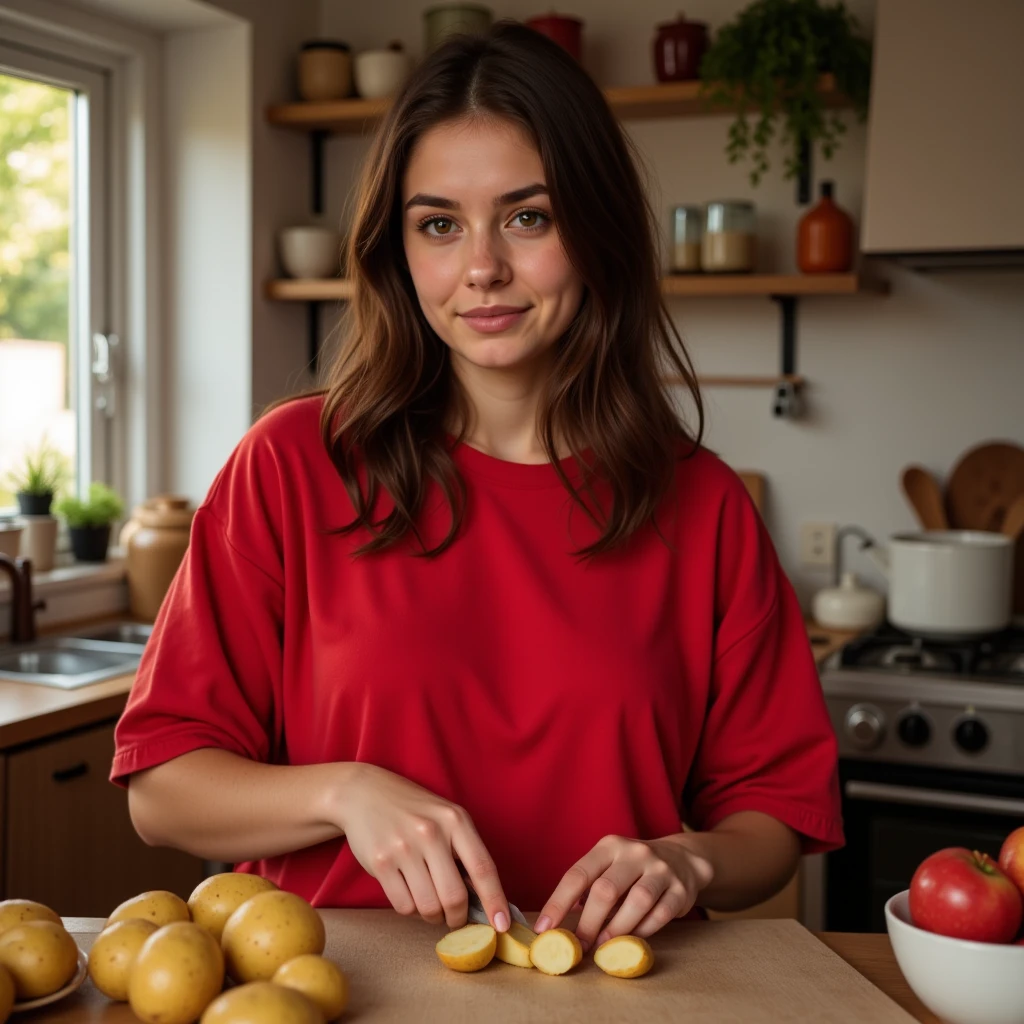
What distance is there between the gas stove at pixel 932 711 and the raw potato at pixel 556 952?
4.78ft

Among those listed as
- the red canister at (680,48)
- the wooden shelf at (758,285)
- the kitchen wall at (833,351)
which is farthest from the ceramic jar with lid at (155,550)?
the red canister at (680,48)

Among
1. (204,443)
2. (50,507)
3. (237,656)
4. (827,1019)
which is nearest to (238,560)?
(237,656)

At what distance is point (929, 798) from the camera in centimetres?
231

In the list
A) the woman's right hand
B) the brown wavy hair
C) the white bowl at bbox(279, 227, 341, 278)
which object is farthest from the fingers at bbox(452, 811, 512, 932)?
the white bowl at bbox(279, 227, 341, 278)

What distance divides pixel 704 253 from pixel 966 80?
628 millimetres

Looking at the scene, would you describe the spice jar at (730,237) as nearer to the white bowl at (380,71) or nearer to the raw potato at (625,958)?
the white bowl at (380,71)

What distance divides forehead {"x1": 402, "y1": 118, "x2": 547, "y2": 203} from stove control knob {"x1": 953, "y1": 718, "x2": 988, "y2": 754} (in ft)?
4.84

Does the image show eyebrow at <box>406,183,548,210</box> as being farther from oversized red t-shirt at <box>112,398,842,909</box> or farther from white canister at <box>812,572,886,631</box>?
white canister at <box>812,572,886,631</box>

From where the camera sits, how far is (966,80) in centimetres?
247

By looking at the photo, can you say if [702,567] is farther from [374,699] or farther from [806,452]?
[806,452]

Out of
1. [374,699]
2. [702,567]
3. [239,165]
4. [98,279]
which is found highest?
[239,165]

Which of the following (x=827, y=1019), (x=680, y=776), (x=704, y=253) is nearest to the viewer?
(x=827, y=1019)

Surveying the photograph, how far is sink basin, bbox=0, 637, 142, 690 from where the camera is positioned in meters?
2.46

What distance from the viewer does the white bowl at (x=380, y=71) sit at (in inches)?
119
